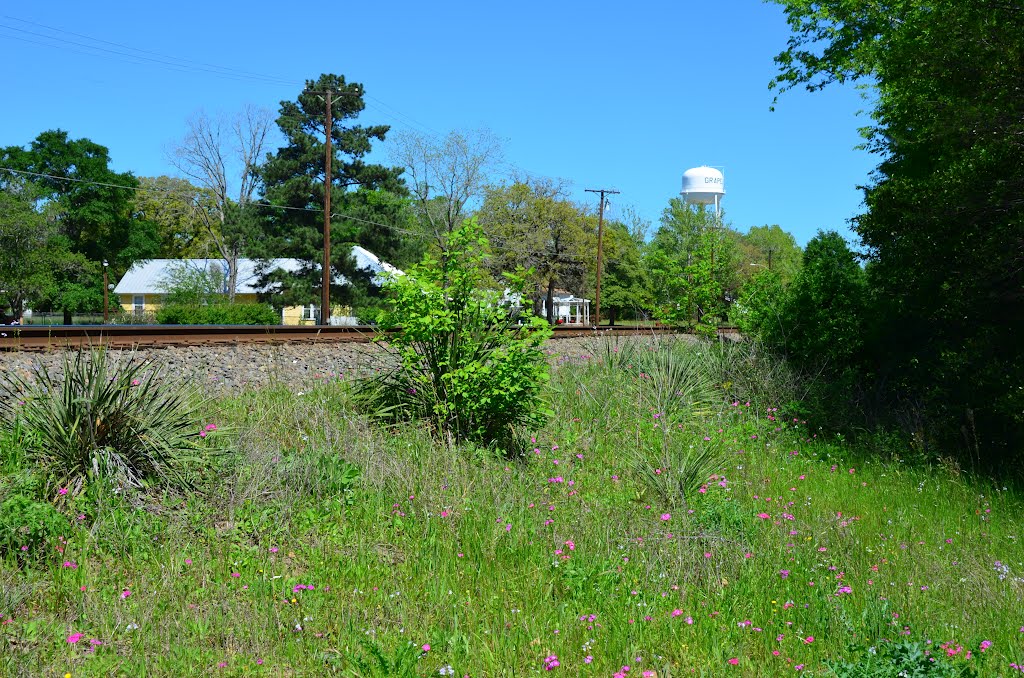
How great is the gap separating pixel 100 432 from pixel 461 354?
3469 millimetres

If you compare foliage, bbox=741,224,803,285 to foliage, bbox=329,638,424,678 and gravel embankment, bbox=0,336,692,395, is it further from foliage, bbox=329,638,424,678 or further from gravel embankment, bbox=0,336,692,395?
foliage, bbox=329,638,424,678

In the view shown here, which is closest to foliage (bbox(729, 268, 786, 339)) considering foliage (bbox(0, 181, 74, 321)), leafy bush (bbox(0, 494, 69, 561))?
leafy bush (bbox(0, 494, 69, 561))

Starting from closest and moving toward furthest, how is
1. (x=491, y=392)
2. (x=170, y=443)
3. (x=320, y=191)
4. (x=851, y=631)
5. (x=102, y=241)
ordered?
(x=851, y=631) → (x=170, y=443) → (x=491, y=392) → (x=320, y=191) → (x=102, y=241)

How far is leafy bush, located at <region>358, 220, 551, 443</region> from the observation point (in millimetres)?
8188

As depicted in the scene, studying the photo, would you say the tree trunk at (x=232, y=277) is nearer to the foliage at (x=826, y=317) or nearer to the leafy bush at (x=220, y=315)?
the leafy bush at (x=220, y=315)

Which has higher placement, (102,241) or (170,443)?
(102,241)

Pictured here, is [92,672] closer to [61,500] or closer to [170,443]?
[61,500]

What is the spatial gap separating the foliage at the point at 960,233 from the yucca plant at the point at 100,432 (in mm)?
8751

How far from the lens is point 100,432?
21.0 ft

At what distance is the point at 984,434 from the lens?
11.0 m

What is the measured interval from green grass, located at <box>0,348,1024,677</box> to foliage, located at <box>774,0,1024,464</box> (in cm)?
304

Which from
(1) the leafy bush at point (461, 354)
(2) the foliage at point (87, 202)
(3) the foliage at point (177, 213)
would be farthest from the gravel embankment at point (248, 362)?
(3) the foliage at point (177, 213)

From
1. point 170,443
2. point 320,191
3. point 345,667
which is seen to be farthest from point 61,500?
point 320,191

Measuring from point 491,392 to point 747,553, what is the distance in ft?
9.78
